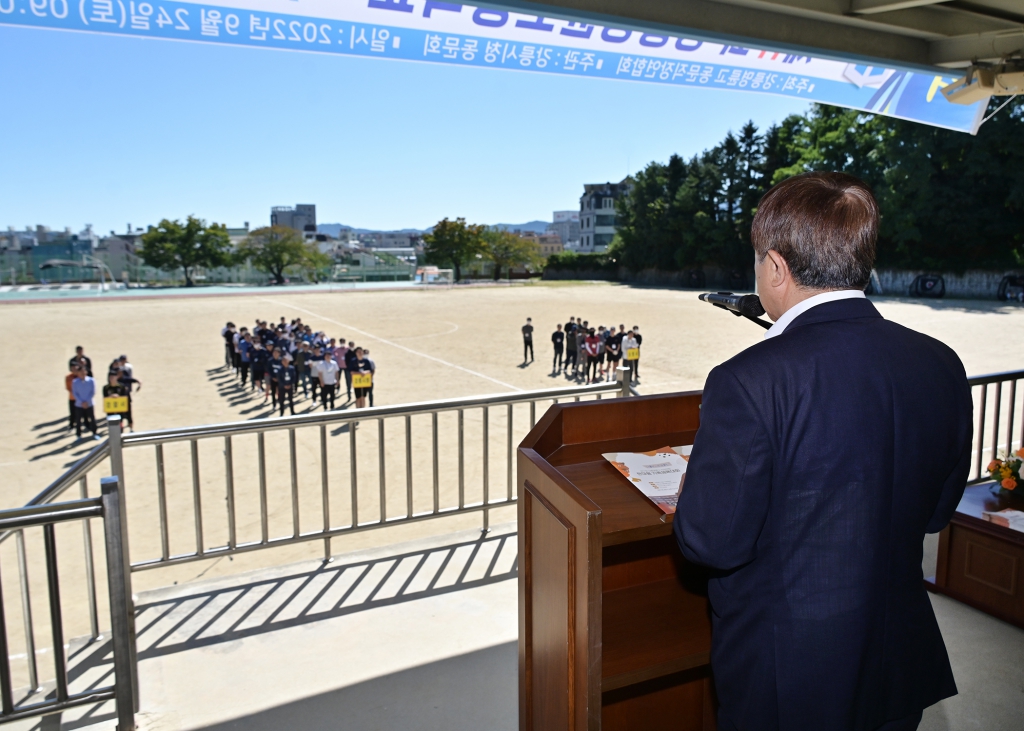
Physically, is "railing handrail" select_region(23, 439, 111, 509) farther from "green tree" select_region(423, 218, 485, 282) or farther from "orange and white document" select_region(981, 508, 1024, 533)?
"green tree" select_region(423, 218, 485, 282)

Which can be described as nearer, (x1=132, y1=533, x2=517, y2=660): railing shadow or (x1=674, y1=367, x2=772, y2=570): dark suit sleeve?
(x1=674, y1=367, x2=772, y2=570): dark suit sleeve

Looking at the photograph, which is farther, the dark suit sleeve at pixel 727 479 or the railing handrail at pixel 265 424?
the railing handrail at pixel 265 424

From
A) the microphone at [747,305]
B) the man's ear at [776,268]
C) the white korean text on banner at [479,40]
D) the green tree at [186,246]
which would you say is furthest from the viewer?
the green tree at [186,246]

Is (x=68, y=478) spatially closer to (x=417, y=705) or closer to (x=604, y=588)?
(x=417, y=705)

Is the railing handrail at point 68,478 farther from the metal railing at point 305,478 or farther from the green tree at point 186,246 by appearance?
the green tree at point 186,246

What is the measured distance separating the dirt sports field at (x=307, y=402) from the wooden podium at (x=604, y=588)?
17.2ft

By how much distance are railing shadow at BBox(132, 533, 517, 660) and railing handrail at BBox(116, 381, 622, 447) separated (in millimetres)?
966

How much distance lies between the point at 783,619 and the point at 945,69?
6258 mm

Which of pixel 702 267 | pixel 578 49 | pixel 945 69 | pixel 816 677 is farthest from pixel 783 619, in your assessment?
pixel 702 267

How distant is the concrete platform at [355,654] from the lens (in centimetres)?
296

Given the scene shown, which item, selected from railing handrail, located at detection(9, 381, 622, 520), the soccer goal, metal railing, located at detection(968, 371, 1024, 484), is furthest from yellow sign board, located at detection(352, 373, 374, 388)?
the soccer goal

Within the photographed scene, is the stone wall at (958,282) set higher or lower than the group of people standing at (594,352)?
higher

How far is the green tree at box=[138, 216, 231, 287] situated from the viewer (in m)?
91.4

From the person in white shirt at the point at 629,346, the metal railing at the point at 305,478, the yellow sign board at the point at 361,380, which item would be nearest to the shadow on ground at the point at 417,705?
the metal railing at the point at 305,478
